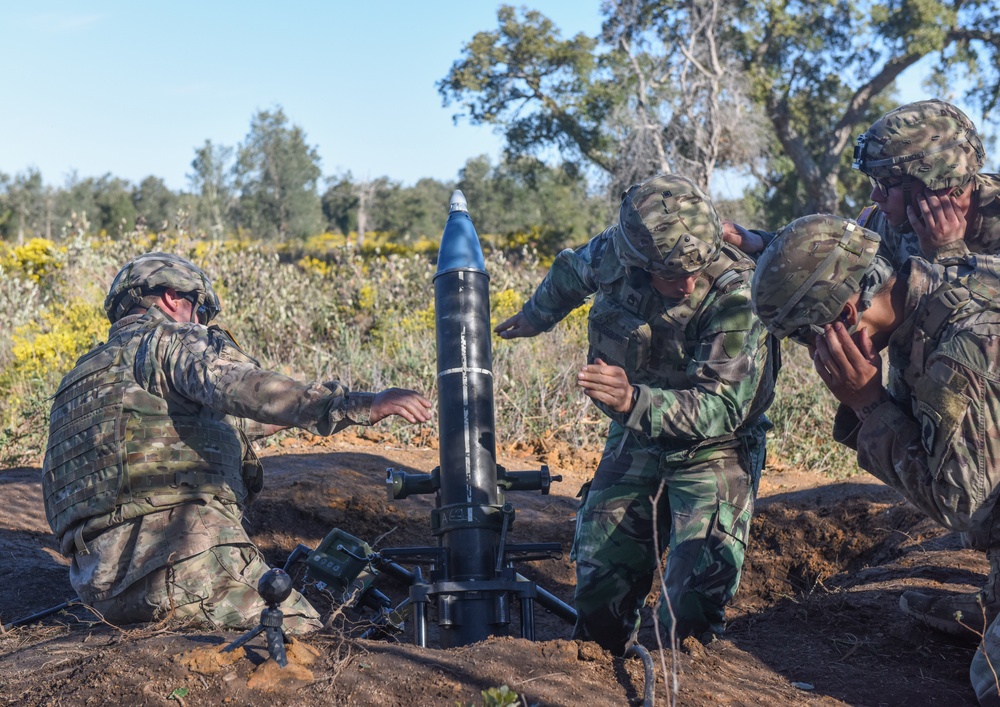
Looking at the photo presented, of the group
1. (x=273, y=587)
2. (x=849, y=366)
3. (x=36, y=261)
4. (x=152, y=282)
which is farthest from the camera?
(x=36, y=261)

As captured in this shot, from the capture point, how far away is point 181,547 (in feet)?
14.0

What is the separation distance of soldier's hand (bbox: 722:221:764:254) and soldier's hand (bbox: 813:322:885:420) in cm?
126

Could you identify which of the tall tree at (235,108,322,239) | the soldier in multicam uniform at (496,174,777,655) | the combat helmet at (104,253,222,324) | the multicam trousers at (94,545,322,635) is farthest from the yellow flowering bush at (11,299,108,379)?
the tall tree at (235,108,322,239)

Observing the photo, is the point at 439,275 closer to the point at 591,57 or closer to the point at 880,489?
the point at 880,489

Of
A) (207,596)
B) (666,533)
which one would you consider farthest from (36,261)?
(666,533)

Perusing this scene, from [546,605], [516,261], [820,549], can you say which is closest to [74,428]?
[546,605]

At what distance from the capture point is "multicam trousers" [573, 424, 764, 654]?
426cm

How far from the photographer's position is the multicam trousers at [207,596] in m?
4.20

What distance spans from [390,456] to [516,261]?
1121cm

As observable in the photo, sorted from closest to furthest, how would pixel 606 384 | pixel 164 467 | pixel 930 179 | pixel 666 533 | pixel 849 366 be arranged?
pixel 849 366
pixel 606 384
pixel 164 467
pixel 666 533
pixel 930 179

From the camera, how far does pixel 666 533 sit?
4719 millimetres

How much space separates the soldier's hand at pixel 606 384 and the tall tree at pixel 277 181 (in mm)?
29979

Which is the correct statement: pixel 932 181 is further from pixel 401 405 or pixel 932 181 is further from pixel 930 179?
pixel 401 405

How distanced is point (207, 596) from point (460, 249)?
183cm
